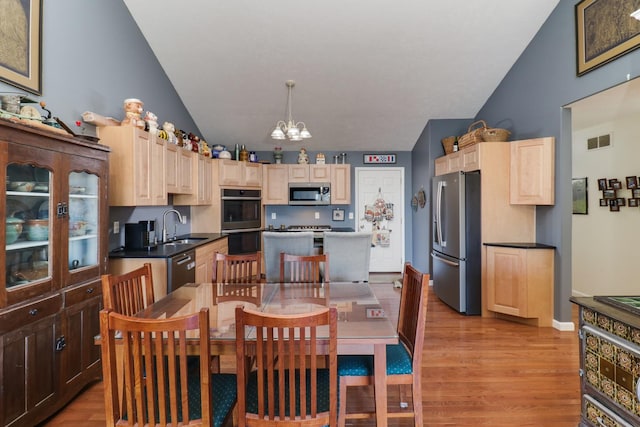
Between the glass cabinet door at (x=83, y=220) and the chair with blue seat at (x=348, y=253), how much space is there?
203 centimetres

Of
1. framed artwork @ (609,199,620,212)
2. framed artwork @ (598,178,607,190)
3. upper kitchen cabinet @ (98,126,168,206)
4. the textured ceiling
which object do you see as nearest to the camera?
upper kitchen cabinet @ (98,126,168,206)

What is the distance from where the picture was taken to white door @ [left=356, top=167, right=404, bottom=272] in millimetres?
6070

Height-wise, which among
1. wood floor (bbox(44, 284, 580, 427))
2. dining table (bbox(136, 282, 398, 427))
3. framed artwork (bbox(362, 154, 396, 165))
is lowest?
wood floor (bbox(44, 284, 580, 427))

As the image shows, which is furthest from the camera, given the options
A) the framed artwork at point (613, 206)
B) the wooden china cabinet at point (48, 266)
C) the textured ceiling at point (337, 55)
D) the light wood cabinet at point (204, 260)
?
the framed artwork at point (613, 206)

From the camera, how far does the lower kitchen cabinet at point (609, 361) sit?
1389 mm

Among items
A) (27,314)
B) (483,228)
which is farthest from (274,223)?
(27,314)

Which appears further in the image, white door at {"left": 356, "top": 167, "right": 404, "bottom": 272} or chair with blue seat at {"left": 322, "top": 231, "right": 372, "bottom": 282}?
white door at {"left": 356, "top": 167, "right": 404, "bottom": 272}

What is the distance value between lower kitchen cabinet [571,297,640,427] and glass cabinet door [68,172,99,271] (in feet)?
10.1

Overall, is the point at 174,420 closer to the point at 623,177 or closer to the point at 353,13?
the point at 353,13

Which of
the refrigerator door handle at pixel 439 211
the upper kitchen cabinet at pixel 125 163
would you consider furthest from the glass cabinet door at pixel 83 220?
the refrigerator door handle at pixel 439 211

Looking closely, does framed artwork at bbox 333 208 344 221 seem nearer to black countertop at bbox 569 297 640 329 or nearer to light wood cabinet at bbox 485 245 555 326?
light wood cabinet at bbox 485 245 555 326

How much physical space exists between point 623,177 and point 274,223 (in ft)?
16.1

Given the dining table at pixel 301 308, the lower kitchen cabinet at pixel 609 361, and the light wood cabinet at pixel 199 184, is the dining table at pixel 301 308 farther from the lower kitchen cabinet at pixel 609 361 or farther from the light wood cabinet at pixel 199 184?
the light wood cabinet at pixel 199 184

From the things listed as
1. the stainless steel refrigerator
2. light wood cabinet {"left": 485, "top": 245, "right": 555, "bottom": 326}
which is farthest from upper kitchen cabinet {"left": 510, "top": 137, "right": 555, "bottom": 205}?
light wood cabinet {"left": 485, "top": 245, "right": 555, "bottom": 326}
